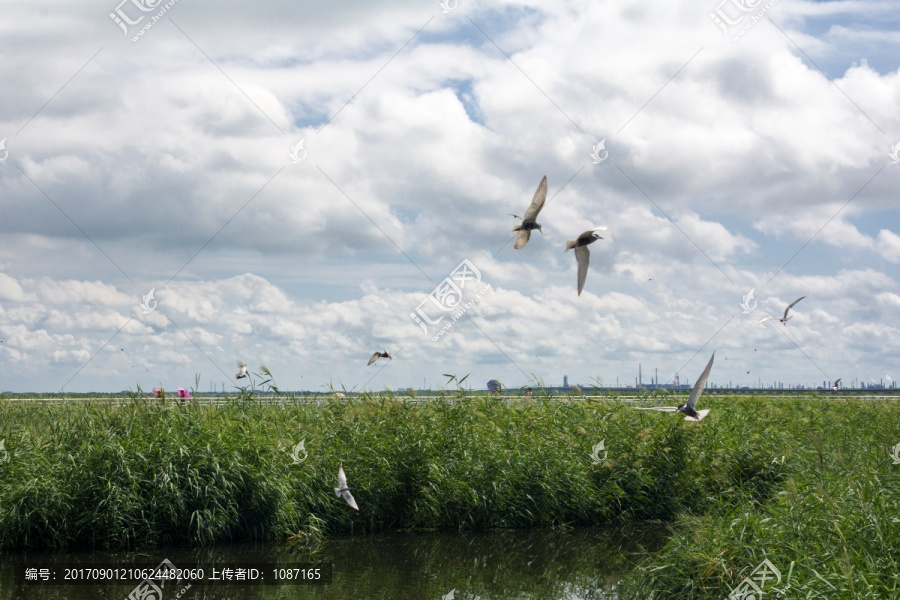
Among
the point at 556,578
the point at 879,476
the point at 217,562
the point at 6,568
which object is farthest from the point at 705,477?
the point at 6,568

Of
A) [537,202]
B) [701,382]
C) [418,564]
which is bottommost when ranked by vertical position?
[418,564]

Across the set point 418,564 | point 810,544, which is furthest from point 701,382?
point 418,564

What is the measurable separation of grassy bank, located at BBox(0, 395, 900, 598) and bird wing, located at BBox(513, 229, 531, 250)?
3.79 metres

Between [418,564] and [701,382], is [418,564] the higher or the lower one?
the lower one

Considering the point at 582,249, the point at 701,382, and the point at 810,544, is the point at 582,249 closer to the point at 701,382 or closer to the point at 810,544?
the point at 701,382

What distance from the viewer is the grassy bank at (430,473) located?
9.09 m

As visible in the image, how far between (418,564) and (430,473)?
6.84 feet

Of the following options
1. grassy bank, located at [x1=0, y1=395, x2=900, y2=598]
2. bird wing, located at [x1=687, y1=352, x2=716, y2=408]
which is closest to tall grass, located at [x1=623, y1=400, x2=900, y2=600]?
grassy bank, located at [x1=0, y1=395, x2=900, y2=598]

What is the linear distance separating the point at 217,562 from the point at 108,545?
1.67 m

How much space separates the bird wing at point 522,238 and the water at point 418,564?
4.28m

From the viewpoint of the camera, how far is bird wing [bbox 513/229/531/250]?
965 cm

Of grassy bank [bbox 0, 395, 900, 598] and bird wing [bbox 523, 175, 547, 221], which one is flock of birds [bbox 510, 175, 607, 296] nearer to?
bird wing [bbox 523, 175, 547, 221]

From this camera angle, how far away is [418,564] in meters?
11.1

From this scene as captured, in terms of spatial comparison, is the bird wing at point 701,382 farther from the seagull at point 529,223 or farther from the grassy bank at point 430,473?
the seagull at point 529,223
